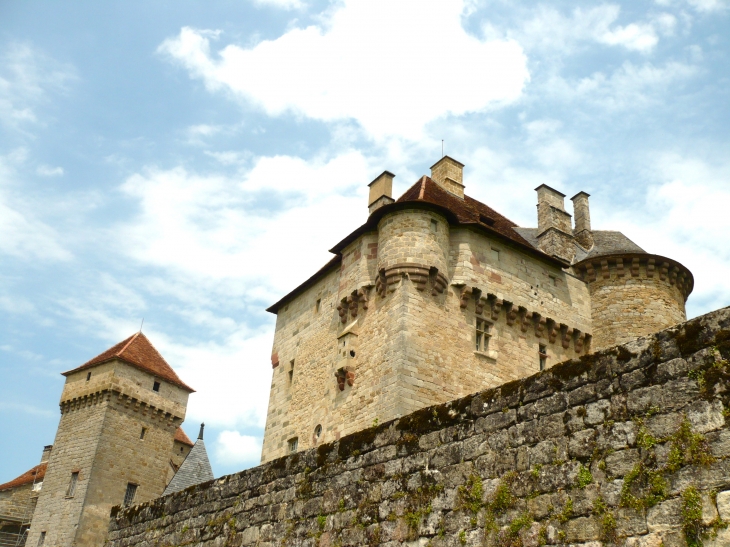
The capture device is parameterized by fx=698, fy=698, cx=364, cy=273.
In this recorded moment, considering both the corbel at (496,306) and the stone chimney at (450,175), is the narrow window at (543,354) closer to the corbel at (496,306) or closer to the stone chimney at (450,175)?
the corbel at (496,306)

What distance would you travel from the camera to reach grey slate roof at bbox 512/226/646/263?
21.8 m

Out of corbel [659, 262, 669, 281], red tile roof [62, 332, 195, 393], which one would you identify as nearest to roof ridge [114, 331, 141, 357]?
red tile roof [62, 332, 195, 393]

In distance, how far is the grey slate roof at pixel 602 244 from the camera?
21758 millimetres

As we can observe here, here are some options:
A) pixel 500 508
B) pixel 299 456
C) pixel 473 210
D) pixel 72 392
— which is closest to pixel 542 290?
pixel 473 210

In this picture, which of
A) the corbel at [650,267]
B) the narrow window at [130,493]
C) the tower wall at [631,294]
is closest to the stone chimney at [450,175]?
the tower wall at [631,294]

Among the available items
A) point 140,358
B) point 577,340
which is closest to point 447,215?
point 577,340

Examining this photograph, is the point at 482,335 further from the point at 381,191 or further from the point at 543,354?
the point at 381,191

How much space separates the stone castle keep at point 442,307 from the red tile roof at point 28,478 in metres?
24.0

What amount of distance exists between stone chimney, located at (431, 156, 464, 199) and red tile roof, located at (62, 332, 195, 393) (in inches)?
777

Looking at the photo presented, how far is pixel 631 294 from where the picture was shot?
20641mm

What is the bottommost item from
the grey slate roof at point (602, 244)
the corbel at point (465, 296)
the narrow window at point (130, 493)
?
the narrow window at point (130, 493)

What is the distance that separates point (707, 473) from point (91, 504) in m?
31.2

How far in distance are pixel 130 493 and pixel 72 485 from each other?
255 cm

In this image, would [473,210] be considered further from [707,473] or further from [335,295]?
[707,473]
